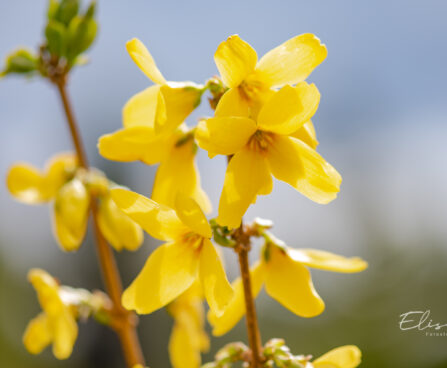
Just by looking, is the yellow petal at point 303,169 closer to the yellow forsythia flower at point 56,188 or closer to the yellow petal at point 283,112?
the yellow petal at point 283,112

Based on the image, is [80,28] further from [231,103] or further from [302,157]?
[302,157]

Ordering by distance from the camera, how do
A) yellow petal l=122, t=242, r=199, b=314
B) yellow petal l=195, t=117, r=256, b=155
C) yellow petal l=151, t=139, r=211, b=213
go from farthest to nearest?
1. yellow petal l=151, t=139, r=211, b=213
2. yellow petal l=122, t=242, r=199, b=314
3. yellow petal l=195, t=117, r=256, b=155

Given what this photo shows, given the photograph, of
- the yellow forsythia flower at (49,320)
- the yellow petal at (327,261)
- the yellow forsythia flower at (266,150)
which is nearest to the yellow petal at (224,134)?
the yellow forsythia flower at (266,150)

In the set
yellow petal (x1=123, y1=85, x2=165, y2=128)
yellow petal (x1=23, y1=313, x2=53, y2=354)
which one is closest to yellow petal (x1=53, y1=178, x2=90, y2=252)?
yellow petal (x1=23, y1=313, x2=53, y2=354)

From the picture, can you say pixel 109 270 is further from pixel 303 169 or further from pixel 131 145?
pixel 303 169

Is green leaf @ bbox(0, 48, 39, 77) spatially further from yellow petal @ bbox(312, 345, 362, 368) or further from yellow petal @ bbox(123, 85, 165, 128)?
yellow petal @ bbox(312, 345, 362, 368)

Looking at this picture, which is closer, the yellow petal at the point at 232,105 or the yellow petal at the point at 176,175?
the yellow petal at the point at 232,105
